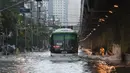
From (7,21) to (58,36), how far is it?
22199mm

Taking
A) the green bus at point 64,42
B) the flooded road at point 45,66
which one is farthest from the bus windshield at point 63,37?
the flooded road at point 45,66

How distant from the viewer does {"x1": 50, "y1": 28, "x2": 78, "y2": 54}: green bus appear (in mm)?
48969

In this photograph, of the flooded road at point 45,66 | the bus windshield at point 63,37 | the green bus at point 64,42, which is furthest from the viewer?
the bus windshield at point 63,37

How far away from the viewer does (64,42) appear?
49688 millimetres

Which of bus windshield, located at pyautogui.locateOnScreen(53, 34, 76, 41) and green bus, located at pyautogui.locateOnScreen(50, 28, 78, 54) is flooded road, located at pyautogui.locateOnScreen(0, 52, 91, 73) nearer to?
green bus, located at pyautogui.locateOnScreen(50, 28, 78, 54)

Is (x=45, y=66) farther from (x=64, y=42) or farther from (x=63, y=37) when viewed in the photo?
(x=63, y=37)

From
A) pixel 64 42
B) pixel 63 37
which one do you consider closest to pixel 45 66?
pixel 64 42

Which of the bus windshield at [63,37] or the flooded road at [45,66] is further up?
the flooded road at [45,66]

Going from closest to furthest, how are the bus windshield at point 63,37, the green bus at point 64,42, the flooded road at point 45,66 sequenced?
the flooded road at point 45,66 < the green bus at point 64,42 < the bus windshield at point 63,37

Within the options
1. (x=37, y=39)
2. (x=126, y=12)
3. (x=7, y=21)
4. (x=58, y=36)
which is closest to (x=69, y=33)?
(x=58, y=36)

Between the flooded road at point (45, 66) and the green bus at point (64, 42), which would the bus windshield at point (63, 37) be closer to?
the green bus at point (64, 42)

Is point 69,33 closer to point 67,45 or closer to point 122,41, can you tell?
point 67,45

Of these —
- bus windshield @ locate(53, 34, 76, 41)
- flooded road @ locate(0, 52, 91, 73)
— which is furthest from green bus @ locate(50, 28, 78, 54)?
flooded road @ locate(0, 52, 91, 73)

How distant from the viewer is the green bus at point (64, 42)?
49.0 m
